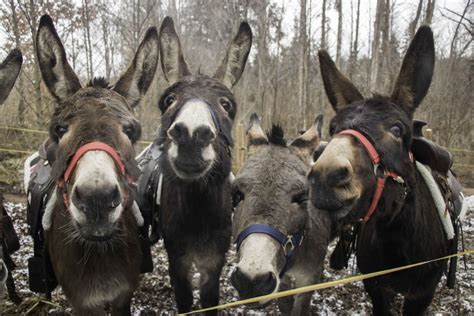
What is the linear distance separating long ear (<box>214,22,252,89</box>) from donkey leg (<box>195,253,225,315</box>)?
188 cm

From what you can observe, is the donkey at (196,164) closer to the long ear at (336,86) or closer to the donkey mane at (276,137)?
the donkey mane at (276,137)

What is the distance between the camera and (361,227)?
3523mm

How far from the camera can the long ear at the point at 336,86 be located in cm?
323

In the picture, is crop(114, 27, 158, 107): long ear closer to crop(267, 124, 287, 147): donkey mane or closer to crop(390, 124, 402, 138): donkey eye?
crop(267, 124, 287, 147): donkey mane

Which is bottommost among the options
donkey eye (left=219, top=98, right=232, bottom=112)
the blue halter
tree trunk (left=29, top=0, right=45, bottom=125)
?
the blue halter

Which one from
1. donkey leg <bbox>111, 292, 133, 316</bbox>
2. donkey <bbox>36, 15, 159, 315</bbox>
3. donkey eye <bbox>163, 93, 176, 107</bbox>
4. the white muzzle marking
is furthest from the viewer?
donkey eye <bbox>163, 93, 176, 107</bbox>

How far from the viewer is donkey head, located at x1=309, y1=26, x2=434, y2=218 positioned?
2320mm

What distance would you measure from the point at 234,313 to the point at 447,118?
2092 cm

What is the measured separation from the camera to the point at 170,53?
3783 millimetres

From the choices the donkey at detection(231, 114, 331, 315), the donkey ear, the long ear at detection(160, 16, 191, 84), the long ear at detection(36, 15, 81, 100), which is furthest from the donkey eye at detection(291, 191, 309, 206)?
the long ear at detection(36, 15, 81, 100)

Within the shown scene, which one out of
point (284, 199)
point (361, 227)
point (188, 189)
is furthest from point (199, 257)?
point (361, 227)

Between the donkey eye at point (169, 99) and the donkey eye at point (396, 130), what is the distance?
1871 millimetres

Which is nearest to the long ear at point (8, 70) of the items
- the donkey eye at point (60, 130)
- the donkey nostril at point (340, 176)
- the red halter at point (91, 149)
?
the donkey eye at point (60, 130)

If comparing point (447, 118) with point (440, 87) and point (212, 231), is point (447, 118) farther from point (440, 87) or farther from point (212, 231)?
point (212, 231)
